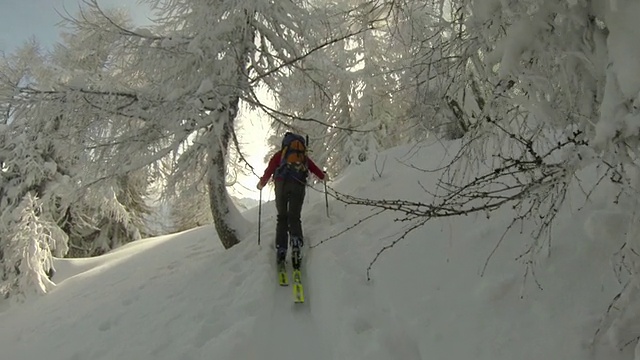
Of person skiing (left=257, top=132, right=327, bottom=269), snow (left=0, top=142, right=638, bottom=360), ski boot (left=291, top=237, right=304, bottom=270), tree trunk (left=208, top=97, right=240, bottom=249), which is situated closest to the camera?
snow (left=0, top=142, right=638, bottom=360)

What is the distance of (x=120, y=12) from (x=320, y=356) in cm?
1299

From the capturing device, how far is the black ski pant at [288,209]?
6.31m

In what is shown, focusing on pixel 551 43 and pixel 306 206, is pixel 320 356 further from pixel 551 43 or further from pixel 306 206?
pixel 306 206

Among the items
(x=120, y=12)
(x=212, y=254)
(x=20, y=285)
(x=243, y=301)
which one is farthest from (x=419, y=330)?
(x=120, y=12)

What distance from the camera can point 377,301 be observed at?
15.7ft

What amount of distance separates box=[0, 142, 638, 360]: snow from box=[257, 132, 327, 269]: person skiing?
318mm

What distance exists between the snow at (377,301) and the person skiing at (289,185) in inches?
12.5

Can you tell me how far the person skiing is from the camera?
6.29 meters

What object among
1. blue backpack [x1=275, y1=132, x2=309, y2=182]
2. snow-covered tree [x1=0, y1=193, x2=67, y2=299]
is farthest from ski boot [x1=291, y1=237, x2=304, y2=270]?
snow-covered tree [x1=0, y1=193, x2=67, y2=299]

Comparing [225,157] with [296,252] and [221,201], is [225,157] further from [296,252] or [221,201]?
[296,252]

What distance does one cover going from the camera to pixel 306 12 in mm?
6824

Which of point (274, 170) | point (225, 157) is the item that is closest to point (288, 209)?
point (274, 170)

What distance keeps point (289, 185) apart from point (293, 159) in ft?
1.24

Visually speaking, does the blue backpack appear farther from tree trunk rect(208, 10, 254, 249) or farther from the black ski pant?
tree trunk rect(208, 10, 254, 249)
